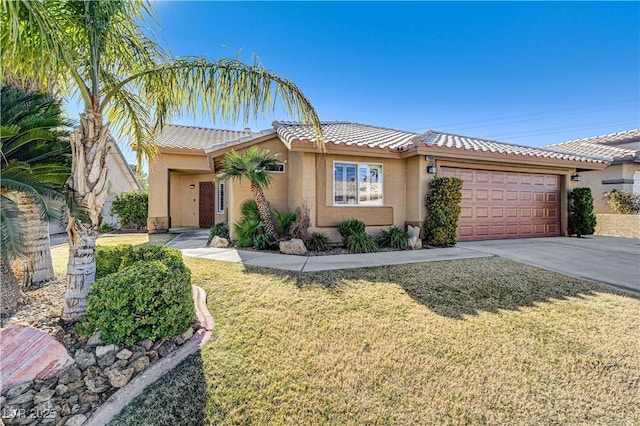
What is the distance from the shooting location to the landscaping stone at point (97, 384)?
2.81 metres

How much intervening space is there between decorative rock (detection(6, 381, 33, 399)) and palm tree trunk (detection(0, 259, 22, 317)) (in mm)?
2073

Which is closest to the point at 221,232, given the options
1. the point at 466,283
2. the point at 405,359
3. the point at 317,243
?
the point at 317,243

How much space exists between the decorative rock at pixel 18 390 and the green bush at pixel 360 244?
7858 mm

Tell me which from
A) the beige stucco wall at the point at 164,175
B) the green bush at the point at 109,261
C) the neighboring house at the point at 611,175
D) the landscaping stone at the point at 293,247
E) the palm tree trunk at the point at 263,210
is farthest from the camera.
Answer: the neighboring house at the point at 611,175

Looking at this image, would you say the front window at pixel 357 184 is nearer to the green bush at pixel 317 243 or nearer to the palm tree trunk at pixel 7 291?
the green bush at pixel 317 243

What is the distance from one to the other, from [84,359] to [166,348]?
2.78 ft

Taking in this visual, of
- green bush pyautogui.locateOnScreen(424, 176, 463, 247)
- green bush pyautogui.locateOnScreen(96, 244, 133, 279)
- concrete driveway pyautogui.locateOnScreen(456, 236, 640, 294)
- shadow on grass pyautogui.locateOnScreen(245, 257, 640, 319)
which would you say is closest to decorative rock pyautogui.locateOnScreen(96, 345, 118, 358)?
green bush pyautogui.locateOnScreen(96, 244, 133, 279)

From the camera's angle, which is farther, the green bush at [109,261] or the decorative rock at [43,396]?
the green bush at [109,261]

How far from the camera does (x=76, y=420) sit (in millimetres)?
2473

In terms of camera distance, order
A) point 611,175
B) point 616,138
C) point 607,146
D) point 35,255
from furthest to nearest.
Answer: point 616,138, point 607,146, point 611,175, point 35,255

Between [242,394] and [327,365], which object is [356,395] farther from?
[242,394]

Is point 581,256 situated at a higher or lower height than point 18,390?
higher

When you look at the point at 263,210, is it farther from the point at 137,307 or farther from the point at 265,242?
the point at 137,307

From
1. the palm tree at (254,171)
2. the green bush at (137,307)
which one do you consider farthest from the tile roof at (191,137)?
the green bush at (137,307)
